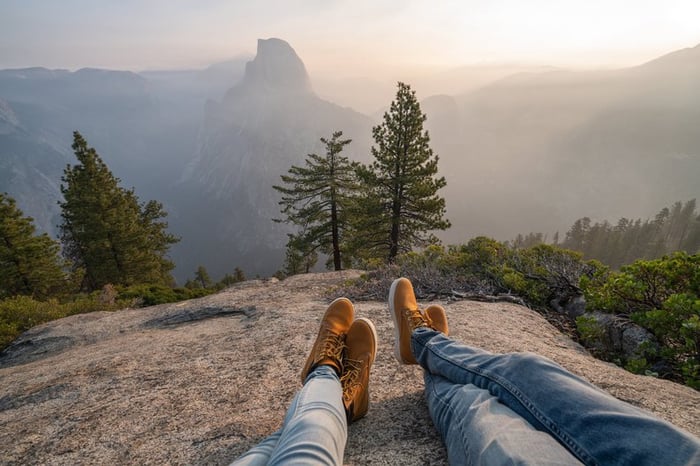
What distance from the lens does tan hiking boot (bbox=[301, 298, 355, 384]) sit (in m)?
2.36

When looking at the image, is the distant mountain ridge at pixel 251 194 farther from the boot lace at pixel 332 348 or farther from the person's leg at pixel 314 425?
the person's leg at pixel 314 425

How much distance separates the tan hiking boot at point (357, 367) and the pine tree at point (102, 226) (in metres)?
19.6

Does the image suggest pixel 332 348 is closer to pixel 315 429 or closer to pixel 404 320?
pixel 404 320

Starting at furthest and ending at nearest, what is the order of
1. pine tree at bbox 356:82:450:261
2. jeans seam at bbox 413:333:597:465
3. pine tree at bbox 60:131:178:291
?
pine tree at bbox 60:131:178:291 < pine tree at bbox 356:82:450:261 < jeans seam at bbox 413:333:597:465

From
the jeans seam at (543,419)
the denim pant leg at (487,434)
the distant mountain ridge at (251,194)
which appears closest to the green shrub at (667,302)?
the jeans seam at (543,419)

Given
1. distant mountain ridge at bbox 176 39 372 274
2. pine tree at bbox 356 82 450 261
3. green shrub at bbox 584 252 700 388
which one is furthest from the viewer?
distant mountain ridge at bbox 176 39 372 274

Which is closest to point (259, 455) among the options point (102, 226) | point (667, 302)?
point (667, 302)

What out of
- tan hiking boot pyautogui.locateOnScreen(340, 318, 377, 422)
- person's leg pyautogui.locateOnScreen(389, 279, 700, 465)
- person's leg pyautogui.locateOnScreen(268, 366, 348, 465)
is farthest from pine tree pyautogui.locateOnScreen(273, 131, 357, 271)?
person's leg pyautogui.locateOnScreen(389, 279, 700, 465)

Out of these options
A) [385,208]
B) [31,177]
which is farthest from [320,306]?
[31,177]

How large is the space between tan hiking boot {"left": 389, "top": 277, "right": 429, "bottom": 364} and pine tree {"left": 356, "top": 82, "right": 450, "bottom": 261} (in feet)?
31.9

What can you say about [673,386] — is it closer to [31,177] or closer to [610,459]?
[610,459]

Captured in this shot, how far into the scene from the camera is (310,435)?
4.77 feet

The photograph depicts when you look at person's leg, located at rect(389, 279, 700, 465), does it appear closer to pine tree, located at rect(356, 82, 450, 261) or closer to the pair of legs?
the pair of legs

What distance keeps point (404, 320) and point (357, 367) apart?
2.00 ft
